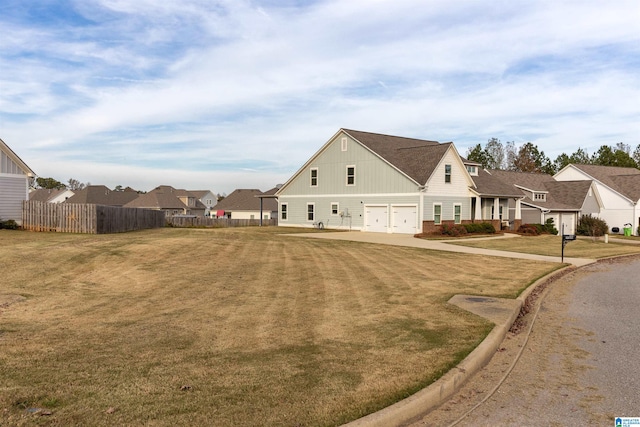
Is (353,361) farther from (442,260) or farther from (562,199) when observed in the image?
(562,199)

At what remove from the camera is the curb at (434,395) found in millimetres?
4702

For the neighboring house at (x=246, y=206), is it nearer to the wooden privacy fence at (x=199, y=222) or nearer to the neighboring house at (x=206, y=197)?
the wooden privacy fence at (x=199, y=222)

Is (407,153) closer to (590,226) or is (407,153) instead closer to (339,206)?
(339,206)

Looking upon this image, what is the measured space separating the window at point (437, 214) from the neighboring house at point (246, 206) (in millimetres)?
41209

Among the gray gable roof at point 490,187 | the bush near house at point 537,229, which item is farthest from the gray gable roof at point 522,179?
the bush near house at point 537,229

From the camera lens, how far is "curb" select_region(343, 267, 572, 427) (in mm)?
4702

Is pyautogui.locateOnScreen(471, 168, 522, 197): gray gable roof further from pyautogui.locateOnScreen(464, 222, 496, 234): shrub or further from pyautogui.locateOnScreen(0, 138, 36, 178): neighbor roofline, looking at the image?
pyautogui.locateOnScreen(0, 138, 36, 178): neighbor roofline

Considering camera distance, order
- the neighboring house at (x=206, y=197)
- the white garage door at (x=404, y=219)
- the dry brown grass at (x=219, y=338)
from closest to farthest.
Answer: the dry brown grass at (x=219, y=338) → the white garage door at (x=404, y=219) → the neighboring house at (x=206, y=197)

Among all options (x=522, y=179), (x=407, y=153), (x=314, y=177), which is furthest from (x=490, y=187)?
(x=314, y=177)

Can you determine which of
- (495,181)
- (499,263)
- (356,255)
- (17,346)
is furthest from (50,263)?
(495,181)

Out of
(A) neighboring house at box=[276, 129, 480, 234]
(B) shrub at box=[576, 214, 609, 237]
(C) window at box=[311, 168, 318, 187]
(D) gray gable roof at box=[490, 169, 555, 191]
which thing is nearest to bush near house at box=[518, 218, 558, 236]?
(A) neighboring house at box=[276, 129, 480, 234]

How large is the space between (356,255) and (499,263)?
585cm

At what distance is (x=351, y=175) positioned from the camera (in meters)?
42.2

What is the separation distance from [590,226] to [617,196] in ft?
29.8
